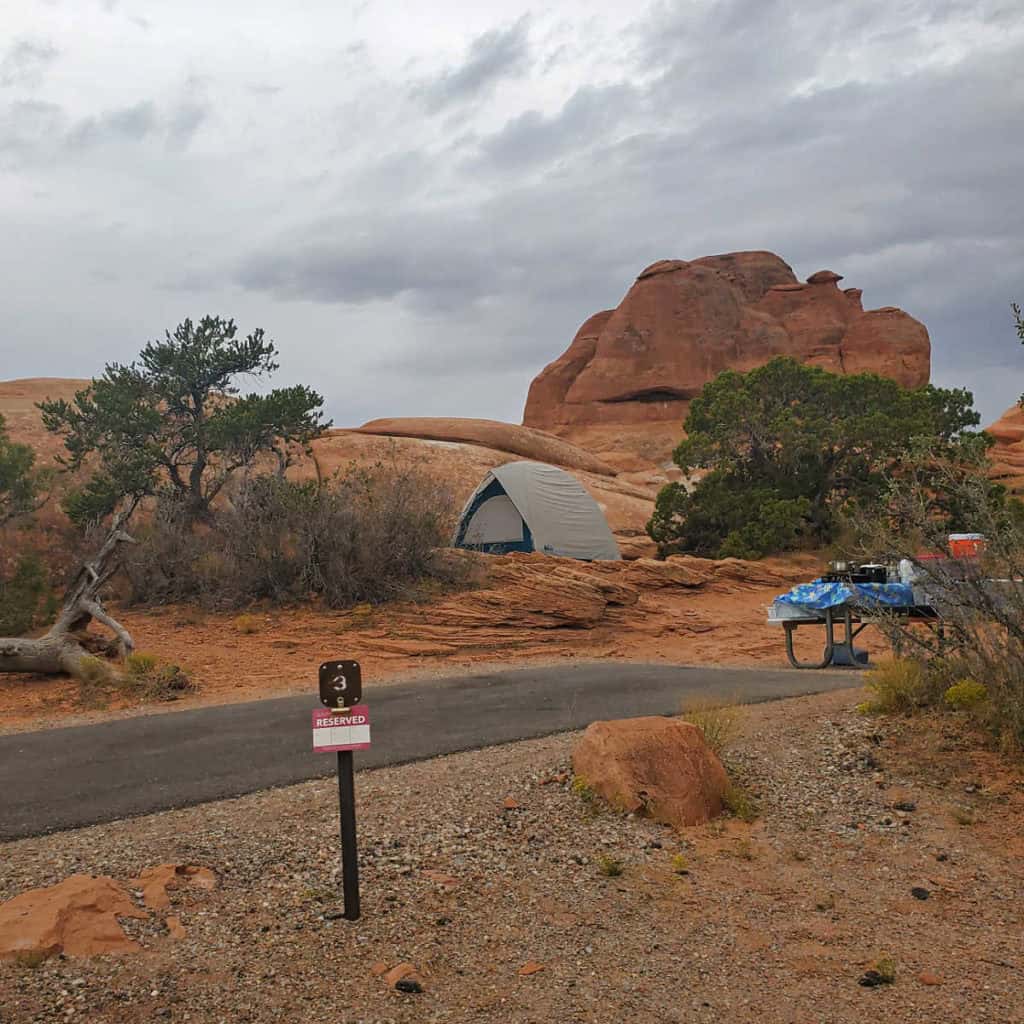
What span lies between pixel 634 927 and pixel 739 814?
5.52ft

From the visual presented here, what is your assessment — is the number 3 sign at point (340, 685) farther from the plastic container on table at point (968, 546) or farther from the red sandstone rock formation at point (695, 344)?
the red sandstone rock formation at point (695, 344)

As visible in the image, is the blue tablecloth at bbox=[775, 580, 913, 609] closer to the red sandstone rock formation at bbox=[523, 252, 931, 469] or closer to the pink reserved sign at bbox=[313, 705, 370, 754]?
the pink reserved sign at bbox=[313, 705, 370, 754]

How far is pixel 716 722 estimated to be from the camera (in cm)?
679

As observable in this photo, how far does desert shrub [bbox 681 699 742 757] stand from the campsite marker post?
275 cm

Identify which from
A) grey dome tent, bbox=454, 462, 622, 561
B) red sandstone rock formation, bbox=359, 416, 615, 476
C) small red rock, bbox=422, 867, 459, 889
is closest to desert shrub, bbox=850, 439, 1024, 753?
small red rock, bbox=422, 867, 459, 889

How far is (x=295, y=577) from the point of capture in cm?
1659

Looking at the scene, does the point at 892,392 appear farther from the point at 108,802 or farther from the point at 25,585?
the point at 108,802

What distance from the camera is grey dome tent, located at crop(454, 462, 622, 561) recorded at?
24.0m

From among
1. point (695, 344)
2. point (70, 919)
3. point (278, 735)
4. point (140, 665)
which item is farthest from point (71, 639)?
point (695, 344)

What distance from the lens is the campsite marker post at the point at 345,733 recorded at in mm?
4297

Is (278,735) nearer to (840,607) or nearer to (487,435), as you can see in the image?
(840,607)

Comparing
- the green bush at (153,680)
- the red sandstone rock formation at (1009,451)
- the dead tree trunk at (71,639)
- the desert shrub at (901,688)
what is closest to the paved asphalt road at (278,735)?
the green bush at (153,680)

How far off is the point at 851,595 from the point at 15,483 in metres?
17.9

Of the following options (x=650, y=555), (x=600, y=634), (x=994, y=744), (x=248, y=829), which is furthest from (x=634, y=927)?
(x=650, y=555)
